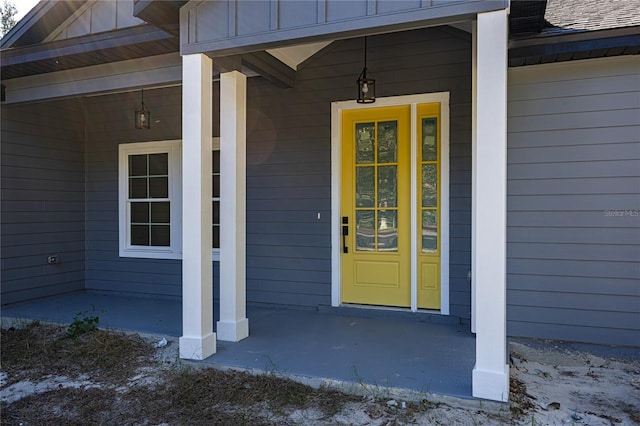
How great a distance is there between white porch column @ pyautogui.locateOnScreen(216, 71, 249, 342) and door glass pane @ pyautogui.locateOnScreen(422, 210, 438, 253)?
71.2 inches

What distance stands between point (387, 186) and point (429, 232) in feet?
2.09

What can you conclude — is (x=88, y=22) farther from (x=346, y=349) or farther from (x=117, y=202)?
(x=346, y=349)

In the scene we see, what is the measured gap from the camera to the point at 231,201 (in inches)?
148

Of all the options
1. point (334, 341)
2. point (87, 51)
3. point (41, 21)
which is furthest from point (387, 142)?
point (41, 21)

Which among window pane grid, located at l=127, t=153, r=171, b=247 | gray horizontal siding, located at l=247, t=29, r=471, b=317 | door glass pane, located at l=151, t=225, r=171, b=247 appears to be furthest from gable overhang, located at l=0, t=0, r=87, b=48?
door glass pane, located at l=151, t=225, r=171, b=247

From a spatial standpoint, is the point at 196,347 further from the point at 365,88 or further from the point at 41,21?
the point at 41,21

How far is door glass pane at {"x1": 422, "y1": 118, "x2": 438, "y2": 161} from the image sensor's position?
4324 millimetres

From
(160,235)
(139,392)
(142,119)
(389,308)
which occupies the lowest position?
(139,392)

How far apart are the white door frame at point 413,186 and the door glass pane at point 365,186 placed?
0.19m

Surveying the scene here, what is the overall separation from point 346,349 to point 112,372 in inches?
70.6

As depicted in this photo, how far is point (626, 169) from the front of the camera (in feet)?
11.6

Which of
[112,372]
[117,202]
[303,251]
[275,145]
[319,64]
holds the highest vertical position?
[319,64]

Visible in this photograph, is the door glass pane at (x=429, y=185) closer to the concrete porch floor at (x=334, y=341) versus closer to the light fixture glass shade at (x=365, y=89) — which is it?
the light fixture glass shade at (x=365, y=89)

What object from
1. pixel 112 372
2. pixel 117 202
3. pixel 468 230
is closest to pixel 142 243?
pixel 117 202
